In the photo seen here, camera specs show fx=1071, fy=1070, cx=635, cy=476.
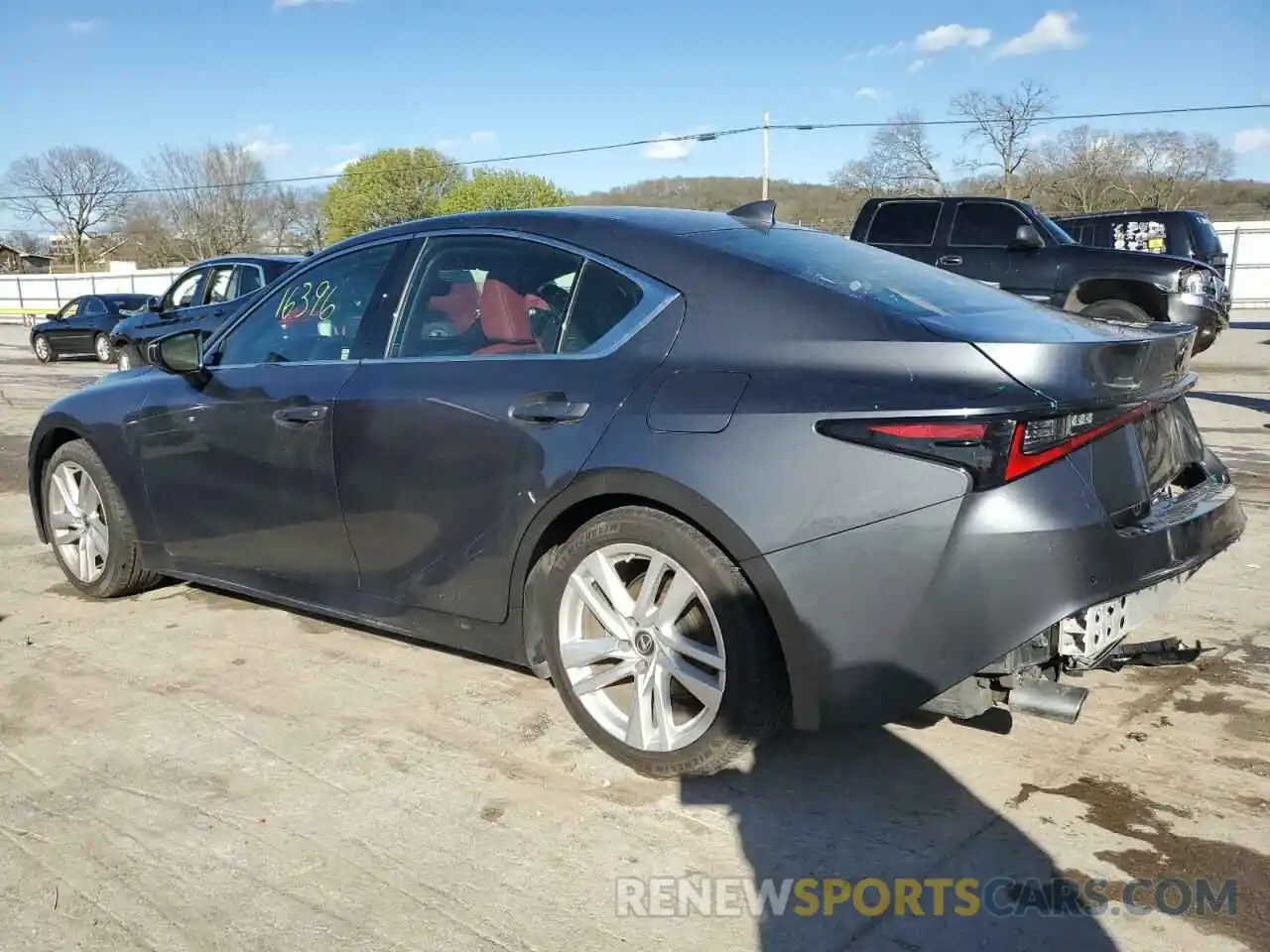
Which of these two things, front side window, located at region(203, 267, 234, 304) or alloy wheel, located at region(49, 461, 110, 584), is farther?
front side window, located at region(203, 267, 234, 304)

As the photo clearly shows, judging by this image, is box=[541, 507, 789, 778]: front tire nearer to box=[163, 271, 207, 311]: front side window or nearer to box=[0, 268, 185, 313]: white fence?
box=[163, 271, 207, 311]: front side window

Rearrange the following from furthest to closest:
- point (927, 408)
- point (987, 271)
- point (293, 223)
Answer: point (293, 223)
point (987, 271)
point (927, 408)

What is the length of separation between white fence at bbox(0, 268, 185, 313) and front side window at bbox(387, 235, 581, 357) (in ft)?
169

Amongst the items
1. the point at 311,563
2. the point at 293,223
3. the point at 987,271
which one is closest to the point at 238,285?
the point at 987,271

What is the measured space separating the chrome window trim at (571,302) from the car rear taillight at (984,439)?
2.42 ft

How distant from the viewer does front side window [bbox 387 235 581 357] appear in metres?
3.36

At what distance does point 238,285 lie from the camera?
12828 millimetres

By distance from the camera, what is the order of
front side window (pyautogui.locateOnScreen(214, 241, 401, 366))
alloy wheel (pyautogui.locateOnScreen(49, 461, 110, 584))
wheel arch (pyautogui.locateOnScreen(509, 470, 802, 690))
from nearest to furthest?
wheel arch (pyautogui.locateOnScreen(509, 470, 802, 690)) → front side window (pyautogui.locateOnScreen(214, 241, 401, 366)) → alloy wheel (pyautogui.locateOnScreen(49, 461, 110, 584))

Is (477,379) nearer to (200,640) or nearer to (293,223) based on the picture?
(200,640)

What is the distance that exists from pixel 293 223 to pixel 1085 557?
299 feet

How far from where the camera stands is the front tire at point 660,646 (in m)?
2.81

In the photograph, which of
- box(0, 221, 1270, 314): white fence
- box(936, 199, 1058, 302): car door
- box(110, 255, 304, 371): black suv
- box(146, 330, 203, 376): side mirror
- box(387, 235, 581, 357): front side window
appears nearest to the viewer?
box(387, 235, 581, 357): front side window

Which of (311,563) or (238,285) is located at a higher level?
(238,285)

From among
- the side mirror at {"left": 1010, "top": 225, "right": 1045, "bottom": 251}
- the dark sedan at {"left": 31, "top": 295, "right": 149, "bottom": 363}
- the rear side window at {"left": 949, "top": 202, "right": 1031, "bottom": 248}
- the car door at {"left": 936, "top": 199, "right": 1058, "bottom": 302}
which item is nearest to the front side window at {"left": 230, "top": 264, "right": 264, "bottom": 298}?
the car door at {"left": 936, "top": 199, "right": 1058, "bottom": 302}
